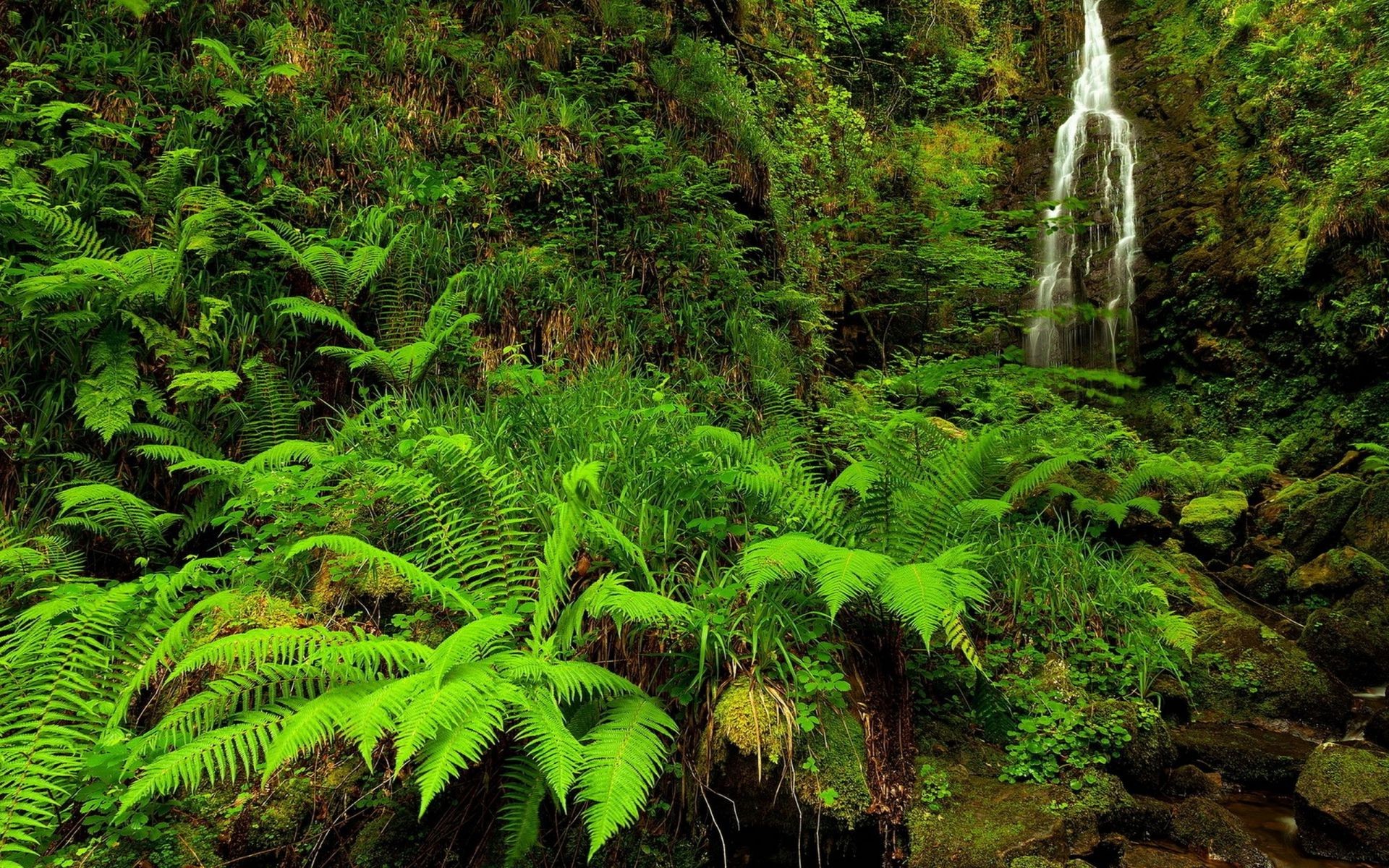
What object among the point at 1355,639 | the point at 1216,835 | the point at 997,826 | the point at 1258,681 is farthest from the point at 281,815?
the point at 1355,639

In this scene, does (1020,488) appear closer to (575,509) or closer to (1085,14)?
(575,509)

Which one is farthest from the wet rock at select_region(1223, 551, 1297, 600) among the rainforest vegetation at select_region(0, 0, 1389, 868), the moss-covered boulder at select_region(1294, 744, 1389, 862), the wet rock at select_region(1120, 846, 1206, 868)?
the wet rock at select_region(1120, 846, 1206, 868)

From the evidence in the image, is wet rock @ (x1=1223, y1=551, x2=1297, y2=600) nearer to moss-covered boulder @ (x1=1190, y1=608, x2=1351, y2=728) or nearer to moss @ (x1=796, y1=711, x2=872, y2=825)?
moss-covered boulder @ (x1=1190, y1=608, x2=1351, y2=728)

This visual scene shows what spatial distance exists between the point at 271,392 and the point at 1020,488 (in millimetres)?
4061

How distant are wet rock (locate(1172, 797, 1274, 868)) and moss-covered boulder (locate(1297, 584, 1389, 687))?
240 centimetres

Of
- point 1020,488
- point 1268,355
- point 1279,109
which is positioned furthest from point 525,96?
point 1279,109

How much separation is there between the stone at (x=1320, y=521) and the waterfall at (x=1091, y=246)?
4713 millimetres

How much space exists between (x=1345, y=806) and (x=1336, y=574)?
3196 mm

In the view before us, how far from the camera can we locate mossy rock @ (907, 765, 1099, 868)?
2.54m

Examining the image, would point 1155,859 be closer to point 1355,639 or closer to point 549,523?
point 549,523

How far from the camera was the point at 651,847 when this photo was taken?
2.41m

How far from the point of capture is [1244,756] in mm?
3795

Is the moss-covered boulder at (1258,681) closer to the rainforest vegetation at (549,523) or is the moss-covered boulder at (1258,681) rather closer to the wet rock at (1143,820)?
the rainforest vegetation at (549,523)

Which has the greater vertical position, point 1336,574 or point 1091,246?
point 1091,246
